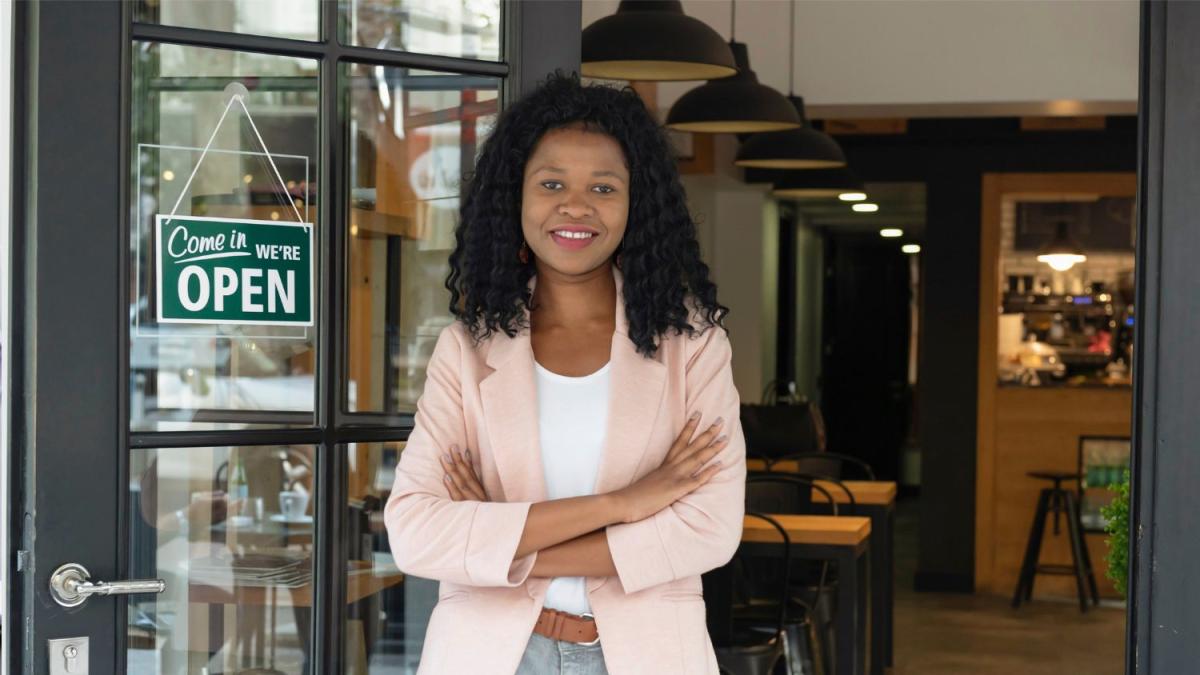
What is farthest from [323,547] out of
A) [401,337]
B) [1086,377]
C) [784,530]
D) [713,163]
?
[1086,377]

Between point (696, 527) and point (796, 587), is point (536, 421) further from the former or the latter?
point (796, 587)

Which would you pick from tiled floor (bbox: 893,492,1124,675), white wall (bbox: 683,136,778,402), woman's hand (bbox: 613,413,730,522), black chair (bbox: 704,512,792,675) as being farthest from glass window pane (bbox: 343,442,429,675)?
white wall (bbox: 683,136,778,402)

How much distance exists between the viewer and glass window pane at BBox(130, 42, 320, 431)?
7.57 ft

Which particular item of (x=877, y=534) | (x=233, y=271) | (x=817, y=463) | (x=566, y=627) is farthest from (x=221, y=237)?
(x=817, y=463)

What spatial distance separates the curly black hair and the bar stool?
718cm

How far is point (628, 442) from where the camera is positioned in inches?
80.8

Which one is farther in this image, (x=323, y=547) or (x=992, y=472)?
(x=992, y=472)

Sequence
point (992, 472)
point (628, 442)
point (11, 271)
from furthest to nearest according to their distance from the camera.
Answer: point (992, 472), point (11, 271), point (628, 442)

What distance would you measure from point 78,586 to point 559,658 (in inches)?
29.0

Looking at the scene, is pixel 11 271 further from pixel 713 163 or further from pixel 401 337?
pixel 713 163

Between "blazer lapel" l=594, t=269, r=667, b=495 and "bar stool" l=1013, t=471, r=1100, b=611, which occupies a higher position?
"blazer lapel" l=594, t=269, r=667, b=495

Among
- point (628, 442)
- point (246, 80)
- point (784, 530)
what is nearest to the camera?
point (628, 442)

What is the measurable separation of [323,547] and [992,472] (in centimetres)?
741

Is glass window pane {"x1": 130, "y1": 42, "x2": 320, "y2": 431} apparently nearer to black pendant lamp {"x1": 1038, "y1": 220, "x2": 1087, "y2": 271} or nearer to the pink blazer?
the pink blazer
